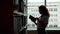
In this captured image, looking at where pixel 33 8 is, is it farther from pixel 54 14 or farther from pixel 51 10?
pixel 54 14

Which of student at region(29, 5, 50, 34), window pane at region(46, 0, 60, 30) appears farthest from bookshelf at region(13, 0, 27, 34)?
window pane at region(46, 0, 60, 30)

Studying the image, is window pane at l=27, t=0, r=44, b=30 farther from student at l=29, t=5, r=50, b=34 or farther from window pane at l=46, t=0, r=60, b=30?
student at l=29, t=5, r=50, b=34

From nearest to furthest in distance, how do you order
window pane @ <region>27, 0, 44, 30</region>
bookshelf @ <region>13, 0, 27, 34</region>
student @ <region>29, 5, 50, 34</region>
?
bookshelf @ <region>13, 0, 27, 34</region> → student @ <region>29, 5, 50, 34</region> → window pane @ <region>27, 0, 44, 30</region>

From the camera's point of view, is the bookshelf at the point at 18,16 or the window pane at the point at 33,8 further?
the window pane at the point at 33,8

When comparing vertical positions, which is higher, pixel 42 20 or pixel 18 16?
pixel 18 16

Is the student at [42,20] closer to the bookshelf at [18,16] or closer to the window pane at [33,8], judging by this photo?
the bookshelf at [18,16]

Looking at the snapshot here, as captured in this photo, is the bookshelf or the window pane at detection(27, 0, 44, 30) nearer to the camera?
the bookshelf

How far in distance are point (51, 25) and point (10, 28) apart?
313 centimetres

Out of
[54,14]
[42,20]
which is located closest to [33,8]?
[54,14]

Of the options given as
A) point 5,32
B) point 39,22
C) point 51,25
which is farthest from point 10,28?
point 51,25

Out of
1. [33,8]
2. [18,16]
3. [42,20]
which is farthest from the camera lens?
[33,8]

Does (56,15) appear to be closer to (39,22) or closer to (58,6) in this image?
(58,6)

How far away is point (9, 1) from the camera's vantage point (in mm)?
1314

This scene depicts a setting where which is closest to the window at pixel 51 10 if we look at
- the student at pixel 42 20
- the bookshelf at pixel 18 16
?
the student at pixel 42 20
